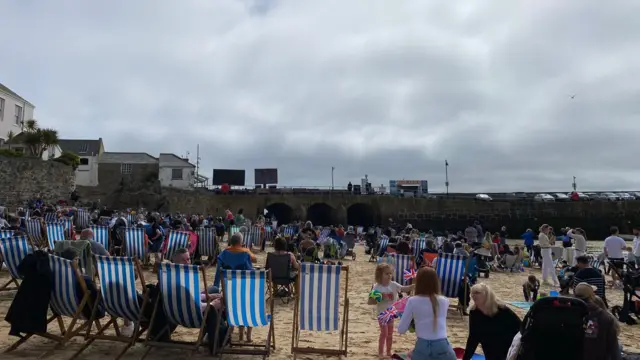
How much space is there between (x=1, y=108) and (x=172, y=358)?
1566 inches

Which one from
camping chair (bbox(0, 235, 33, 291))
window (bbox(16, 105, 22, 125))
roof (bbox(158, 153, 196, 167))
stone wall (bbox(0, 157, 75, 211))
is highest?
window (bbox(16, 105, 22, 125))

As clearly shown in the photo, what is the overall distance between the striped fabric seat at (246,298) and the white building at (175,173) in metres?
43.3

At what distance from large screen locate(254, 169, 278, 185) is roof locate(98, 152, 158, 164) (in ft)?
39.3

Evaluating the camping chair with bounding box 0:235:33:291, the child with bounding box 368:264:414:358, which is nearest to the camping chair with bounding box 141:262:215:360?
the child with bounding box 368:264:414:358

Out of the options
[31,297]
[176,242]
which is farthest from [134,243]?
[31,297]

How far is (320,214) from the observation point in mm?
47438

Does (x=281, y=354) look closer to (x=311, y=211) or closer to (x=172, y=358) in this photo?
(x=172, y=358)

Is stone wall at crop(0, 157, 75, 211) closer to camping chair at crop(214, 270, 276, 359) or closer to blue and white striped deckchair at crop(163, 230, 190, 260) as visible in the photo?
blue and white striped deckchair at crop(163, 230, 190, 260)

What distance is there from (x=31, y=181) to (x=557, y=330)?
33.4m

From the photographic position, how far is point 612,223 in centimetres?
3856

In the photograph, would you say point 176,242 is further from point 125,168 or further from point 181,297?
point 125,168

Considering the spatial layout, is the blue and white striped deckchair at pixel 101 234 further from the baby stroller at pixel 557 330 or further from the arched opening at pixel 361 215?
the arched opening at pixel 361 215

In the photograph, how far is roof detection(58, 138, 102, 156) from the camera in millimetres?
47862

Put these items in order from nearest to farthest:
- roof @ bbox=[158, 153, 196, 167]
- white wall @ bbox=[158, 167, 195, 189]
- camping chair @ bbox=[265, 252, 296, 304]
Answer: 1. camping chair @ bbox=[265, 252, 296, 304]
2. white wall @ bbox=[158, 167, 195, 189]
3. roof @ bbox=[158, 153, 196, 167]
